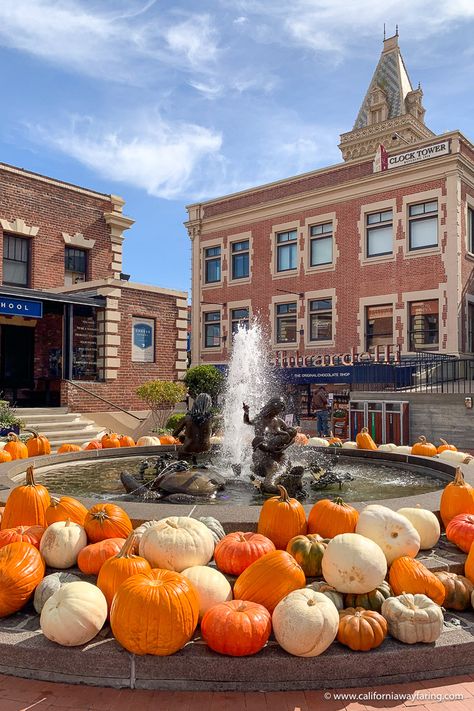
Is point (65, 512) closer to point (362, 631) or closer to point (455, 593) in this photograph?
point (362, 631)

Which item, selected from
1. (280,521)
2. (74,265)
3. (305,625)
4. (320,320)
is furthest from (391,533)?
(320,320)

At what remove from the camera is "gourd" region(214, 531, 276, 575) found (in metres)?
4.54

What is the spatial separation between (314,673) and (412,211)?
2510 centimetres

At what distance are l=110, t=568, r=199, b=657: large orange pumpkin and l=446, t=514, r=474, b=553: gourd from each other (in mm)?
2648

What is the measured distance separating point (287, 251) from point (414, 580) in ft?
89.3

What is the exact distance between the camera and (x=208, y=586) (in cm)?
414

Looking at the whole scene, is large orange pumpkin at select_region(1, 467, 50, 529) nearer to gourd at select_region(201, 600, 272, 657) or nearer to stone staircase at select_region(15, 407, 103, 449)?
gourd at select_region(201, 600, 272, 657)

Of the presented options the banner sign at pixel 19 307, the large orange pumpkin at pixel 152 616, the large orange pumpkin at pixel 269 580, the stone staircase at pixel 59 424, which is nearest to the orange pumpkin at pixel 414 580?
the large orange pumpkin at pixel 269 580

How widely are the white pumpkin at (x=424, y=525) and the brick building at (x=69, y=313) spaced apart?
15.3 m

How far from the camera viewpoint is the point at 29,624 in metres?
4.08

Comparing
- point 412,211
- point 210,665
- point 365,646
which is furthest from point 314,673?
point 412,211

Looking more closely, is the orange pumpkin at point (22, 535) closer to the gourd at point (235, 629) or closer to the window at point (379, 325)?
the gourd at point (235, 629)

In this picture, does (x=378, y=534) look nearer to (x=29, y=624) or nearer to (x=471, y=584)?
(x=471, y=584)

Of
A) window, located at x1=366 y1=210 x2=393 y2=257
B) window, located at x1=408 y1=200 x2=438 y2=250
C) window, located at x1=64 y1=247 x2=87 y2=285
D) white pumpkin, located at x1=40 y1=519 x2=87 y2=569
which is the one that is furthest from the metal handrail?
window, located at x1=408 y1=200 x2=438 y2=250
